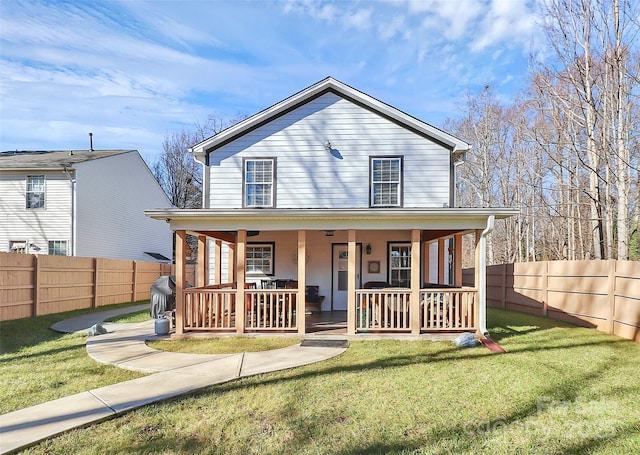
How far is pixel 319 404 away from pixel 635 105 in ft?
49.6

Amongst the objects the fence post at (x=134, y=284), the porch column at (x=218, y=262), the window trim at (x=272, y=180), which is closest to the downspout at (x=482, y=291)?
the window trim at (x=272, y=180)

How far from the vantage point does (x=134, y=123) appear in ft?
82.5

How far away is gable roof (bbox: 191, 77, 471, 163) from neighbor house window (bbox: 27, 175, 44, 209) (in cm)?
897

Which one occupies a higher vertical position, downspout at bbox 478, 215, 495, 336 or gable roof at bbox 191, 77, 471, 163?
gable roof at bbox 191, 77, 471, 163

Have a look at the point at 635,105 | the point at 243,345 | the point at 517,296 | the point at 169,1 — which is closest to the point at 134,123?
the point at 169,1

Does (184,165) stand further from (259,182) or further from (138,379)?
(138,379)

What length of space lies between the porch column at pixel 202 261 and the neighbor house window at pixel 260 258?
1.60 metres

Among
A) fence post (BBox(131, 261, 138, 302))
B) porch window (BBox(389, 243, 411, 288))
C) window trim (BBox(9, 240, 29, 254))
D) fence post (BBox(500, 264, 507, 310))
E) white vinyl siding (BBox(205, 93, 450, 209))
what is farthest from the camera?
fence post (BBox(131, 261, 138, 302))

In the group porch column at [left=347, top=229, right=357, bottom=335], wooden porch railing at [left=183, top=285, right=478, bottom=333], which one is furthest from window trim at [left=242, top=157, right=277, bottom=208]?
porch column at [left=347, top=229, right=357, bottom=335]

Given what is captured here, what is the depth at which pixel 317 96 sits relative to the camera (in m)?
11.5

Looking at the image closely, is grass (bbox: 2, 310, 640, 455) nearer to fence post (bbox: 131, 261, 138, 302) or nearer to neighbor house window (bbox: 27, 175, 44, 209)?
fence post (bbox: 131, 261, 138, 302)

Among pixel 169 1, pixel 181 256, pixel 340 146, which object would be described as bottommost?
pixel 181 256

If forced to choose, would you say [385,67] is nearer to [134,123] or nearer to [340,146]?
[340,146]

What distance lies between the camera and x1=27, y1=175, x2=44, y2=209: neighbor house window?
1555cm
